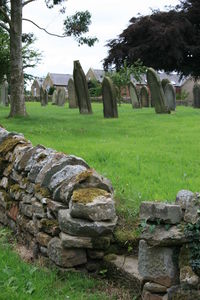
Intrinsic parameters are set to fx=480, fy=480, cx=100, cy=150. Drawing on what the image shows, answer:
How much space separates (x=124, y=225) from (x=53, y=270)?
0.87m

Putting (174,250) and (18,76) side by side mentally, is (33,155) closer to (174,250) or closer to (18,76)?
(174,250)

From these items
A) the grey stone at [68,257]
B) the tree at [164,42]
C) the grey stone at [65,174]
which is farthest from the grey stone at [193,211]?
the tree at [164,42]

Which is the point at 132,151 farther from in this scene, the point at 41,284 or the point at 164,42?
the point at 164,42

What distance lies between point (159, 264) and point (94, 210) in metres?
0.99

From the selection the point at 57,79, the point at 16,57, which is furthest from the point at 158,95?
the point at 57,79

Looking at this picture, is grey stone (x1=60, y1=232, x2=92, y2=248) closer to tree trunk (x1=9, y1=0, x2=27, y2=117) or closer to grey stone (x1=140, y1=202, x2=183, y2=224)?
grey stone (x1=140, y1=202, x2=183, y2=224)

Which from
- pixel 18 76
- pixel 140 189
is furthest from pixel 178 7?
pixel 140 189

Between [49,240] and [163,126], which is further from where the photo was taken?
→ [163,126]

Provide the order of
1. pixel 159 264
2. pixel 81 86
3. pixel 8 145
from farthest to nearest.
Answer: pixel 81 86 < pixel 8 145 < pixel 159 264

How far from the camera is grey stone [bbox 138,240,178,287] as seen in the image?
12.5 feet

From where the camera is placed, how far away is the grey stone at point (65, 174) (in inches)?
207

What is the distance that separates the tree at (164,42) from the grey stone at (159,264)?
41189 millimetres

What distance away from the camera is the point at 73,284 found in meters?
4.47

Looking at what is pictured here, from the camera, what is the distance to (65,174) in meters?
5.32
